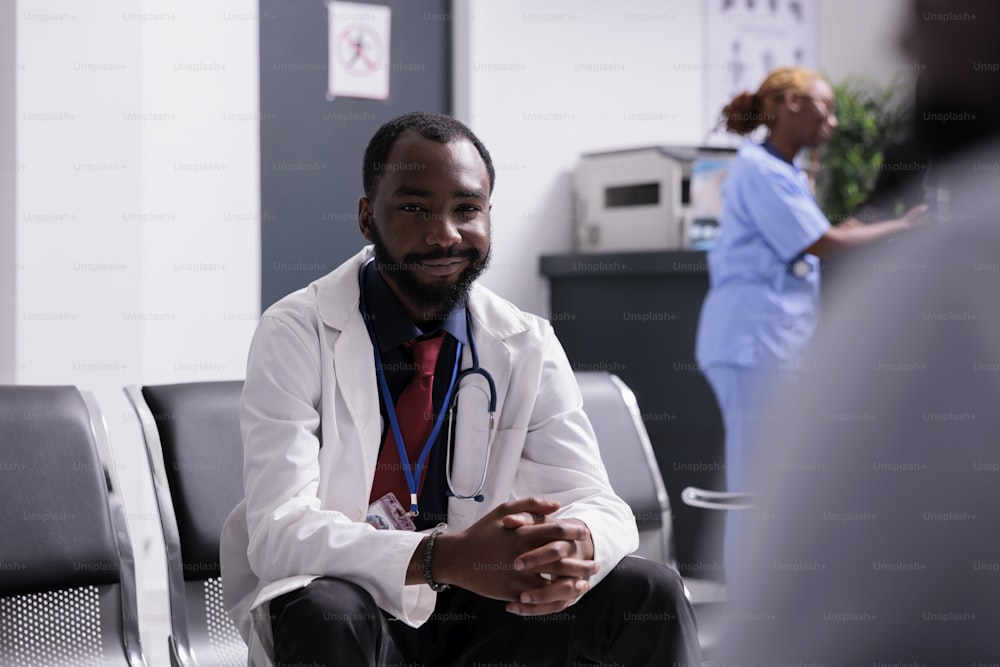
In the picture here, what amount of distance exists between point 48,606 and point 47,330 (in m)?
1.56

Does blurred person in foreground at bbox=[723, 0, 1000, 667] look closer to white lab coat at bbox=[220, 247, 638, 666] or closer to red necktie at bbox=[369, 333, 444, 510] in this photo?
white lab coat at bbox=[220, 247, 638, 666]

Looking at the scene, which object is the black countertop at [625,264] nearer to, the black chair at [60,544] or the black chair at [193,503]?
the black chair at [193,503]

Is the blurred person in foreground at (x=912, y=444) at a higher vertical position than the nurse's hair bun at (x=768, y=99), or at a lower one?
lower

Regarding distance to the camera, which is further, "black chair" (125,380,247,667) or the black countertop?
the black countertop

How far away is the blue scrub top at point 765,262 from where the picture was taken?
3.13 m

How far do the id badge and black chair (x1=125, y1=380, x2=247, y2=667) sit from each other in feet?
0.86

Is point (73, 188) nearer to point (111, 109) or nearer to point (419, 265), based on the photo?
point (111, 109)

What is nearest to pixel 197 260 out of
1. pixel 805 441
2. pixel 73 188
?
pixel 73 188

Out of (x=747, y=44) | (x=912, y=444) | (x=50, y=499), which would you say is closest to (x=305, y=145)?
(x=747, y=44)

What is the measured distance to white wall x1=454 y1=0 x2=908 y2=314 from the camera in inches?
163

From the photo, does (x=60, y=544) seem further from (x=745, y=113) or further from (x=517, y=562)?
(x=745, y=113)

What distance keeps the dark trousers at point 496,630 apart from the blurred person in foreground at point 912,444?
90 centimetres

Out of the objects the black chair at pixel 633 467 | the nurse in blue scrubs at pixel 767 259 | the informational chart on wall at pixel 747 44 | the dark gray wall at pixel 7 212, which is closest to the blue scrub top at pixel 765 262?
the nurse in blue scrubs at pixel 767 259

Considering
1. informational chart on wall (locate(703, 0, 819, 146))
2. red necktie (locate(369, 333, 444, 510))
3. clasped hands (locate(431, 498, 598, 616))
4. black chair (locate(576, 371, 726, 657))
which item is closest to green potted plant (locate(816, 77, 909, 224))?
informational chart on wall (locate(703, 0, 819, 146))
